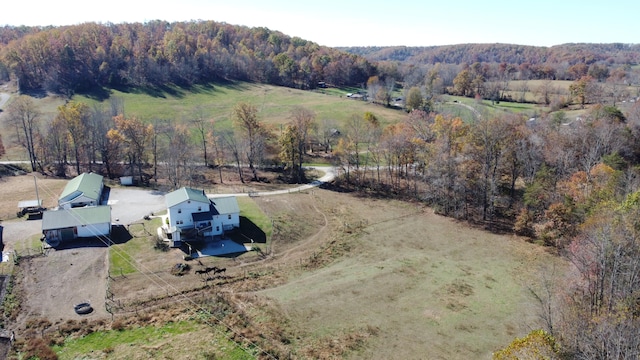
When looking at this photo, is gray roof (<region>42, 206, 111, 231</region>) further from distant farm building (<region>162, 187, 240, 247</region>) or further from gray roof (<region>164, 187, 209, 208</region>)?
gray roof (<region>164, 187, 209, 208</region>)

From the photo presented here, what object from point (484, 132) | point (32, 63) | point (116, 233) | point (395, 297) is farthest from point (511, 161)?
point (32, 63)

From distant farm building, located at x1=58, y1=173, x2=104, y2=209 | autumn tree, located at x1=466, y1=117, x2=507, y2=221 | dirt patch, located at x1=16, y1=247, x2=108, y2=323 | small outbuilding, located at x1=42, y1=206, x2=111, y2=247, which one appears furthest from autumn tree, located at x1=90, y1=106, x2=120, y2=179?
autumn tree, located at x1=466, y1=117, x2=507, y2=221

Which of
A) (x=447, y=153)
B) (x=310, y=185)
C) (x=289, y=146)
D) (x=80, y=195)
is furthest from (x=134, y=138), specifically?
(x=447, y=153)

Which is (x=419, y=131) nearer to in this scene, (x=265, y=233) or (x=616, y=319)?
(x=265, y=233)

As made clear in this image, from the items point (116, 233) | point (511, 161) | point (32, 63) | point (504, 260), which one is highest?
point (32, 63)

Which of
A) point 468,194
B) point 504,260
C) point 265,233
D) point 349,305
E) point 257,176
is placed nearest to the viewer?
point 349,305
